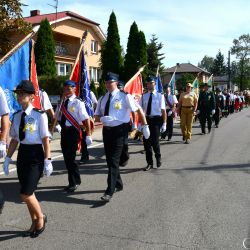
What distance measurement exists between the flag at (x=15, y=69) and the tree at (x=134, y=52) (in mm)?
29245

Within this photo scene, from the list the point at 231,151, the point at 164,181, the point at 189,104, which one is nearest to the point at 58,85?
the point at 189,104

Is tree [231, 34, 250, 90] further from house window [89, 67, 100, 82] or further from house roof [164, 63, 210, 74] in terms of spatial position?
house window [89, 67, 100, 82]

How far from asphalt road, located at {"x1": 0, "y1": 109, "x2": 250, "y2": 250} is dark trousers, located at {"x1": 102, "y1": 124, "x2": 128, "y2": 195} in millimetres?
319

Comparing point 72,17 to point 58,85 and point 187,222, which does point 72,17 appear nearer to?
point 58,85

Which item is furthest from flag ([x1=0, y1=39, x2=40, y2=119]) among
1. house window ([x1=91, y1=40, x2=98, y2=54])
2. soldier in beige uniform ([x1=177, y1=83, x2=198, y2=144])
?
house window ([x1=91, y1=40, x2=98, y2=54])

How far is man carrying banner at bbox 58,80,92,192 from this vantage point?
6.47 meters

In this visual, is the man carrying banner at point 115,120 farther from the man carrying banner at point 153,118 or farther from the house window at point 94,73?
the house window at point 94,73

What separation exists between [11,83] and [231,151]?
5947mm

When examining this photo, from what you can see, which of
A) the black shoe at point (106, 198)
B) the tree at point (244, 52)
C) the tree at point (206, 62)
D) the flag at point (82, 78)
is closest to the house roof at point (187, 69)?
the tree at point (244, 52)

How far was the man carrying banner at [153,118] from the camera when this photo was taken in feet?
26.5

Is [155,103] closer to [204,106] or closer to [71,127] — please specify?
[71,127]

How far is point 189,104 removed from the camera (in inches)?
481

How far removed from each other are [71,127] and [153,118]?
2257 mm

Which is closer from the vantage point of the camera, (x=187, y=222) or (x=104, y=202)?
(x=187, y=222)
